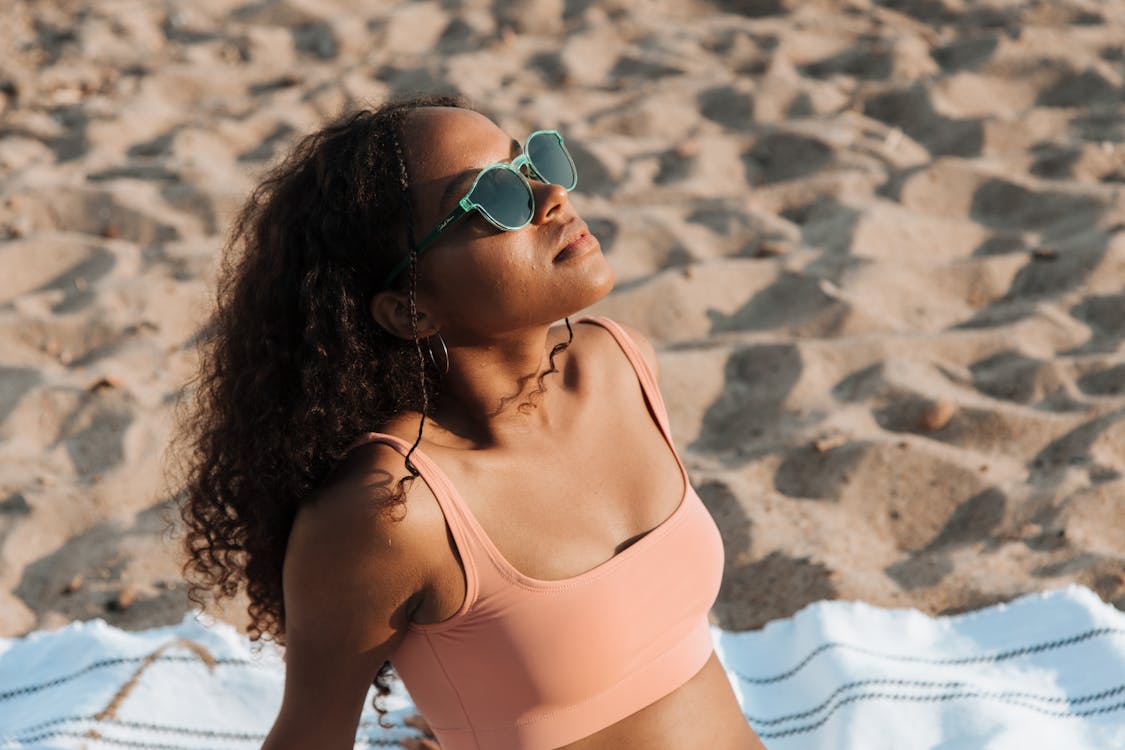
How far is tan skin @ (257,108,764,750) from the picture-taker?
1602 mm

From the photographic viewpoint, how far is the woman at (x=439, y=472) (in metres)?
1.63

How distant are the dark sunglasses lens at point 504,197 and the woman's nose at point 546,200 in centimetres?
2

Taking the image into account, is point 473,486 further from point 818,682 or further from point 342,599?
point 818,682

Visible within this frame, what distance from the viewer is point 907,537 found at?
2949 millimetres

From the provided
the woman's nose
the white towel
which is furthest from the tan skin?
the white towel

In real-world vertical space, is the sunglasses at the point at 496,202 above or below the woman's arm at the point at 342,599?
above

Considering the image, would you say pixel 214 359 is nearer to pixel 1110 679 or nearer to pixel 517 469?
pixel 517 469

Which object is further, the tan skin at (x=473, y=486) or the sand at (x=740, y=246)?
the sand at (x=740, y=246)

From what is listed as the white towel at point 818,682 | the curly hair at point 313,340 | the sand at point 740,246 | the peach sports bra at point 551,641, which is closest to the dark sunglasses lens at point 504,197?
the curly hair at point 313,340

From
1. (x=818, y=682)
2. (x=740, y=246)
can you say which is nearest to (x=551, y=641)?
(x=818, y=682)

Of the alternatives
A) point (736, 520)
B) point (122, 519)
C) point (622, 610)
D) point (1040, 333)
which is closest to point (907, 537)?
point (736, 520)

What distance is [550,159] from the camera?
1785 mm

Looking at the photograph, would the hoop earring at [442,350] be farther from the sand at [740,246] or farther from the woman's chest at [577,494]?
the sand at [740,246]

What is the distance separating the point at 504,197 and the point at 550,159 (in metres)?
0.16
